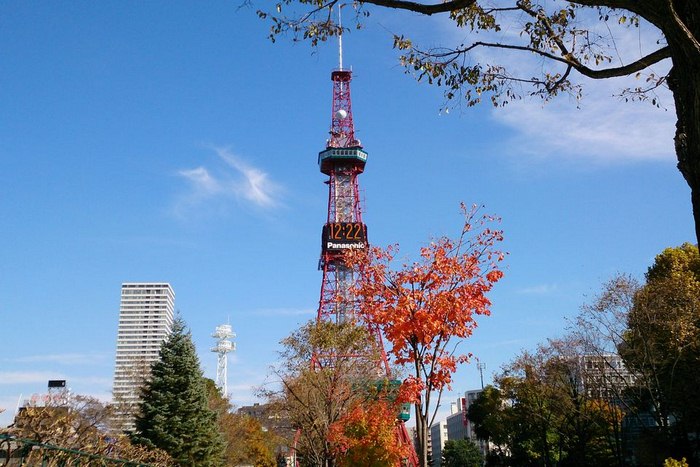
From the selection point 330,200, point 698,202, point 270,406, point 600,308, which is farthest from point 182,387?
point 330,200

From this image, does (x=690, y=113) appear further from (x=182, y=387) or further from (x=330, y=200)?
(x=330, y=200)

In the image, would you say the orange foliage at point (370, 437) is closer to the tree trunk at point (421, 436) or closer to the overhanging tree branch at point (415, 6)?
the tree trunk at point (421, 436)

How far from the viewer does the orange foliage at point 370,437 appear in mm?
25359

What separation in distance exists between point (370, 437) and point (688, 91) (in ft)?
74.8

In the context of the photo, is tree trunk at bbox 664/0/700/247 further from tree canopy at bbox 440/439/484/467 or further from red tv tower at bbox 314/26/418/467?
tree canopy at bbox 440/439/484/467

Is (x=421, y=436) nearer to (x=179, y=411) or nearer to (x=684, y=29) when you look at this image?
(x=684, y=29)

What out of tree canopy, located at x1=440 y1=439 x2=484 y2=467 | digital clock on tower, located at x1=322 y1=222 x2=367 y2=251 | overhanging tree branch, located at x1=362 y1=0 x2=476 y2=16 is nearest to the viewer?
overhanging tree branch, located at x1=362 y1=0 x2=476 y2=16

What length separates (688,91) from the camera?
4559mm

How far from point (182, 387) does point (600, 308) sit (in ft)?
57.2

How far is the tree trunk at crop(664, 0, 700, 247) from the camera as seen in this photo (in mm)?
4454

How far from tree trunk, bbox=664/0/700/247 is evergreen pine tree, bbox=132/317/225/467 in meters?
24.3

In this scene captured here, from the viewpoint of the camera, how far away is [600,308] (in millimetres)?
25062

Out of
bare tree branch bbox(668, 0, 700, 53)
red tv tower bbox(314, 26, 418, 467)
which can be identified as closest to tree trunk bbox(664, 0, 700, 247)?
bare tree branch bbox(668, 0, 700, 53)

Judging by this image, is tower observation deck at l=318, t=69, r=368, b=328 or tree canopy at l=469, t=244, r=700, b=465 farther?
tower observation deck at l=318, t=69, r=368, b=328
